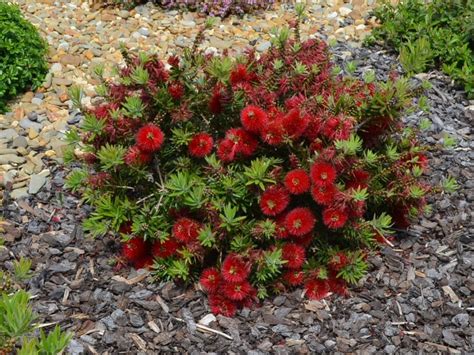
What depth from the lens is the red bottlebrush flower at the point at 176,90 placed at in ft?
10.3

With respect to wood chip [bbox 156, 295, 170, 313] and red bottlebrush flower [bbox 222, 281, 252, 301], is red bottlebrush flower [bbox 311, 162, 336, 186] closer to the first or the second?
red bottlebrush flower [bbox 222, 281, 252, 301]

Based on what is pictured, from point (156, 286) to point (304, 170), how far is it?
3.10ft

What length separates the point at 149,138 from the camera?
3.02 meters

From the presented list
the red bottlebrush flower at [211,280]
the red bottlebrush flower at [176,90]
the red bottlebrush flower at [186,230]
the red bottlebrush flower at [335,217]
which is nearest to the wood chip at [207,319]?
the red bottlebrush flower at [211,280]

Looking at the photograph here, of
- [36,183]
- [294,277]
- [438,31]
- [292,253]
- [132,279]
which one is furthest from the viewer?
[438,31]

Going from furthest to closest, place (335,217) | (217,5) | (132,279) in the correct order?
(217,5), (132,279), (335,217)

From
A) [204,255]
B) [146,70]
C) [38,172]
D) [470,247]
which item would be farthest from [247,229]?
[38,172]

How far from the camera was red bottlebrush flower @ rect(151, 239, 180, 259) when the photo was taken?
3.16 m

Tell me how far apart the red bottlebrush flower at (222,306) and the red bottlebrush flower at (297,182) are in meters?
0.63

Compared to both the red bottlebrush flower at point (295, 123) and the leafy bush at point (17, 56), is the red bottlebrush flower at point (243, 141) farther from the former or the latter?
the leafy bush at point (17, 56)

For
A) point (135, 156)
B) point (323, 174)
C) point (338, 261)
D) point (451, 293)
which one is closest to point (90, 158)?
point (135, 156)

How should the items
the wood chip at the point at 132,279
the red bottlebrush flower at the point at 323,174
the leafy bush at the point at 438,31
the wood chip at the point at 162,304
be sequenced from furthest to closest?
the leafy bush at the point at 438,31, the wood chip at the point at 132,279, the wood chip at the point at 162,304, the red bottlebrush flower at the point at 323,174

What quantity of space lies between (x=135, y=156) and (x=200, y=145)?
0.98ft

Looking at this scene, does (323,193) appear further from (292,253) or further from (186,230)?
(186,230)
